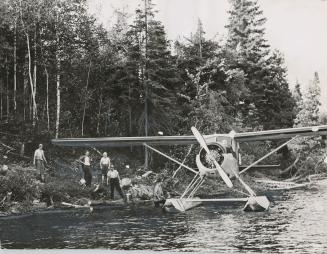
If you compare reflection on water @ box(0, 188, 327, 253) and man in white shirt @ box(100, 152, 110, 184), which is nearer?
reflection on water @ box(0, 188, 327, 253)

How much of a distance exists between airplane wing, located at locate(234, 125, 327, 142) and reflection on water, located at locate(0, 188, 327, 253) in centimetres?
71

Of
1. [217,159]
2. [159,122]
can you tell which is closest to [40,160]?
[159,122]

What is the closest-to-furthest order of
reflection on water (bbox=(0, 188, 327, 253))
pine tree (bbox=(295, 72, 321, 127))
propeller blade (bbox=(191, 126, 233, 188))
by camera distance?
reflection on water (bbox=(0, 188, 327, 253))
pine tree (bbox=(295, 72, 321, 127))
propeller blade (bbox=(191, 126, 233, 188))

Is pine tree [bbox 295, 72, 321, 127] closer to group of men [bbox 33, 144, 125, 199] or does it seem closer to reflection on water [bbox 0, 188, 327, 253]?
reflection on water [bbox 0, 188, 327, 253]

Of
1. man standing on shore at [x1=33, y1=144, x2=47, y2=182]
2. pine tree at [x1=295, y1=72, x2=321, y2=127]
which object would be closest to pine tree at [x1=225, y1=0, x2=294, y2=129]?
pine tree at [x1=295, y1=72, x2=321, y2=127]

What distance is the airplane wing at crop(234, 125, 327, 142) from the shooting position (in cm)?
543

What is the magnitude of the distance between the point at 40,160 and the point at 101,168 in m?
0.77

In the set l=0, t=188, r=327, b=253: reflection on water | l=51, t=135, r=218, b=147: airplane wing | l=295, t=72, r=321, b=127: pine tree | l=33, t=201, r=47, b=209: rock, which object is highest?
l=295, t=72, r=321, b=127: pine tree

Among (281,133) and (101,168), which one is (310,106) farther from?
(101,168)

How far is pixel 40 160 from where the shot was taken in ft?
20.1

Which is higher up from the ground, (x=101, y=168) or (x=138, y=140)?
(x=138, y=140)

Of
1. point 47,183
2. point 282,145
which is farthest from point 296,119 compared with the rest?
point 47,183

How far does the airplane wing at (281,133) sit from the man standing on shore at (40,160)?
2384 millimetres

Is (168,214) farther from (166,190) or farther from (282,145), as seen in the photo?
(282,145)
